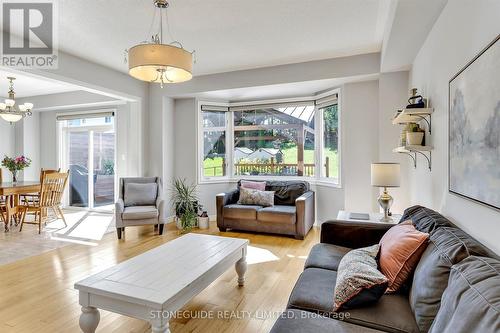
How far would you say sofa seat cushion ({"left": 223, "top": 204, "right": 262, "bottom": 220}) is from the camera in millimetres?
4293

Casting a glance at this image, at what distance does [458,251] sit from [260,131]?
4.26 metres

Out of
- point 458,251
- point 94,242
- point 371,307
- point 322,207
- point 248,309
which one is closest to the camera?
point 458,251

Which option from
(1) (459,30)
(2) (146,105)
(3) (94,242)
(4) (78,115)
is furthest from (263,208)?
(4) (78,115)

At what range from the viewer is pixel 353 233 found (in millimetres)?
2385

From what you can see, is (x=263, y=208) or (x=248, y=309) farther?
(x=263, y=208)

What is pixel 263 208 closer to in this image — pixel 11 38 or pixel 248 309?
pixel 248 309

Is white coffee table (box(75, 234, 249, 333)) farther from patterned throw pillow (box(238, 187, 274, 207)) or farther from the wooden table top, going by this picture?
the wooden table top

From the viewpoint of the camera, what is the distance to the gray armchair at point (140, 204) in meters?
4.07

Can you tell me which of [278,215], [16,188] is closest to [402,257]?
[278,215]

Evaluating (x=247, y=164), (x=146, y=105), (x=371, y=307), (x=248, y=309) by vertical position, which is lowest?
(x=248, y=309)

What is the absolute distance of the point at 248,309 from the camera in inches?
87.4

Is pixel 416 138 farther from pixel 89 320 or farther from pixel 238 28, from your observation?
pixel 89 320

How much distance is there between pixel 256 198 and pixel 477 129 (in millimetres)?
3359

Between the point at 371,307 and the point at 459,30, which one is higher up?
the point at 459,30
